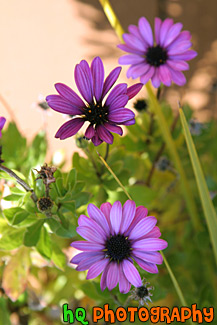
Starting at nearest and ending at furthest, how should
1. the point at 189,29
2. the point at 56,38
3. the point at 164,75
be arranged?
the point at 164,75 < the point at 56,38 < the point at 189,29

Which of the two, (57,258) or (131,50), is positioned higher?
(131,50)

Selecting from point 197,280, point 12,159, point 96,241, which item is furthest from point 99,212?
point 197,280

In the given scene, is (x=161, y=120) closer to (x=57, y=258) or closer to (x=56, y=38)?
(x=57, y=258)

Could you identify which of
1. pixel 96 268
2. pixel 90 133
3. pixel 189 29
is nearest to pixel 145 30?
pixel 90 133

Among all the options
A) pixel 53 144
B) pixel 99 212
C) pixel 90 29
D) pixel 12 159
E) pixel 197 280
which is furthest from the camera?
pixel 53 144

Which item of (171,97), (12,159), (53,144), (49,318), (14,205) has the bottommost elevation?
(49,318)

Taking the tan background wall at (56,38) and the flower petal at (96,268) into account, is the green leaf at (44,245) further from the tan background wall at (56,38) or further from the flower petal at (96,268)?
the tan background wall at (56,38)

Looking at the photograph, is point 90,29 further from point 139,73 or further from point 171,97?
point 139,73

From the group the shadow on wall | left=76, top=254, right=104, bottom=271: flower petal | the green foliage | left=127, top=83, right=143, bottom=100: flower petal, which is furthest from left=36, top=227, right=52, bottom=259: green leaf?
the shadow on wall
